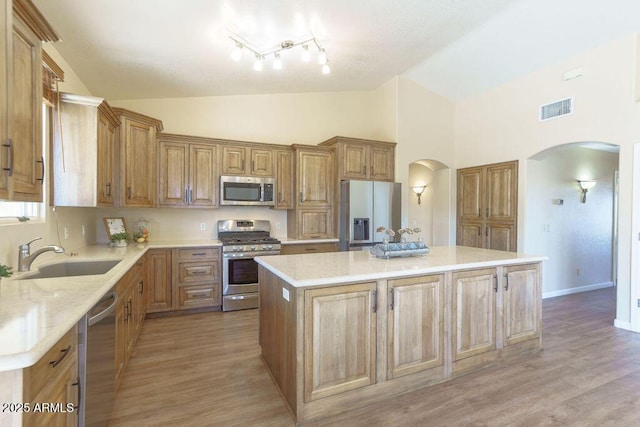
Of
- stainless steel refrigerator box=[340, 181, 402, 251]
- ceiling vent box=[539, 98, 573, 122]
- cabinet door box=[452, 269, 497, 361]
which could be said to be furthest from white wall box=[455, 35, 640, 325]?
cabinet door box=[452, 269, 497, 361]

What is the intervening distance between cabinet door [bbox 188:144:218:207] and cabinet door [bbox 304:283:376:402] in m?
2.85

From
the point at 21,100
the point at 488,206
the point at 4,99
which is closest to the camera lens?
the point at 4,99

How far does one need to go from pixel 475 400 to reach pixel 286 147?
377cm

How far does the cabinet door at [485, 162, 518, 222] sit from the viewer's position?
15.3 ft

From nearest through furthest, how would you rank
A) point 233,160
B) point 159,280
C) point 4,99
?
1. point 4,99
2. point 159,280
3. point 233,160

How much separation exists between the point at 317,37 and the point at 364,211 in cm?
239

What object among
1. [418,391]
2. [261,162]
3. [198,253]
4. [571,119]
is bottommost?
[418,391]

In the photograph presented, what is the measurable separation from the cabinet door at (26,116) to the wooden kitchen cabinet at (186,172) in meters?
2.49

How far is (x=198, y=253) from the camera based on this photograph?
399cm

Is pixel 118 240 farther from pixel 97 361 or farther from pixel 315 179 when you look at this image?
pixel 315 179

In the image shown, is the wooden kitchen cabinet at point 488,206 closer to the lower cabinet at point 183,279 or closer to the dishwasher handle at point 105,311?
the lower cabinet at point 183,279

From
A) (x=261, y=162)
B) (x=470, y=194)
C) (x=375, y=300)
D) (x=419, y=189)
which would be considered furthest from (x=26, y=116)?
(x=419, y=189)

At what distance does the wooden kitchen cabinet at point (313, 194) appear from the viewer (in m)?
4.63

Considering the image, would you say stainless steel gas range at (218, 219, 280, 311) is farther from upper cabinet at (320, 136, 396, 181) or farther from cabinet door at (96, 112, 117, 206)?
upper cabinet at (320, 136, 396, 181)
